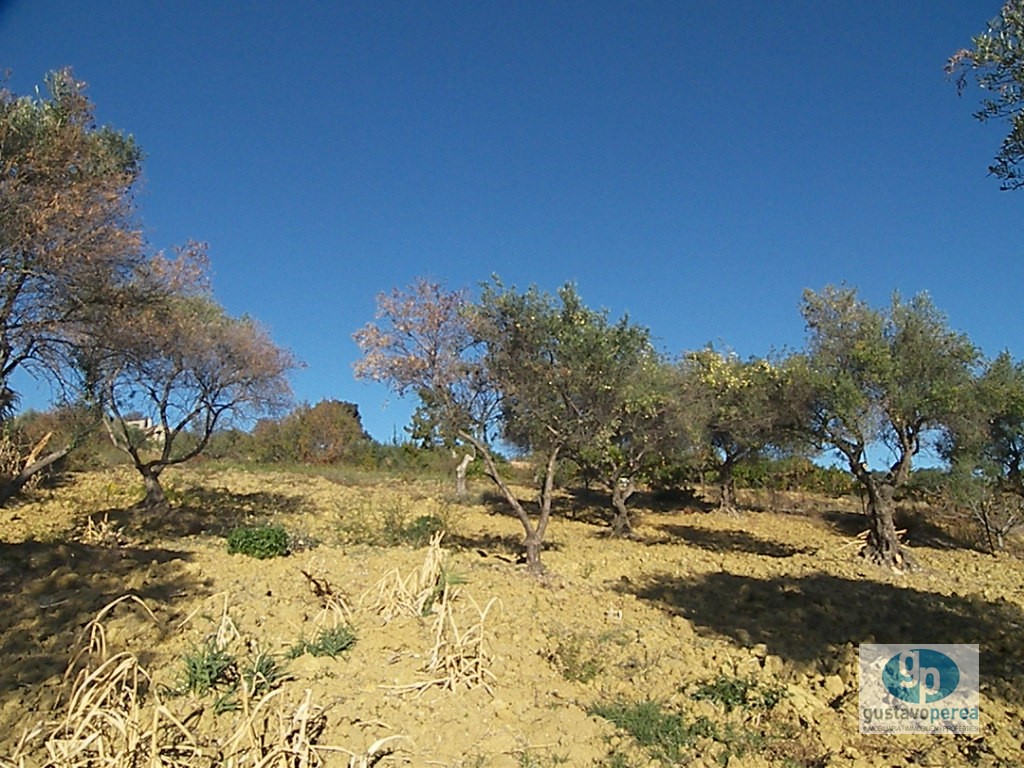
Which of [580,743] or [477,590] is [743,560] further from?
[580,743]

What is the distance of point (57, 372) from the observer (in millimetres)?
10102

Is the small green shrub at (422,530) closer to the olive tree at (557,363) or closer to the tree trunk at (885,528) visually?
the olive tree at (557,363)

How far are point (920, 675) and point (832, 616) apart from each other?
2587 mm

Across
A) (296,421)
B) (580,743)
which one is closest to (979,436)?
(580,743)

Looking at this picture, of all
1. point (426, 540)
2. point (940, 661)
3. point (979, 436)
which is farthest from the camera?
point (979, 436)

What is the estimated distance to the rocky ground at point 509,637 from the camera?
5.46 m

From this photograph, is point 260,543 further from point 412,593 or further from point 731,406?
point 731,406

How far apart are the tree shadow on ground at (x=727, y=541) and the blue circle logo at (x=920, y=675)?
8.48 metres

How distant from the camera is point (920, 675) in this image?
7.14 metres

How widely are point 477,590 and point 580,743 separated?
15.7 ft

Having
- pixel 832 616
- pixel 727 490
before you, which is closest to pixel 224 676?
pixel 832 616

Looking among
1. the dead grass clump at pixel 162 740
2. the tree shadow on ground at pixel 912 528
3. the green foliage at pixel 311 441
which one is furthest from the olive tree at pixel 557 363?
the green foliage at pixel 311 441

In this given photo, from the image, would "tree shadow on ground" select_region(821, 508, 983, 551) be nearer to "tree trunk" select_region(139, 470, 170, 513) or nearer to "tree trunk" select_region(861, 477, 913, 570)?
"tree trunk" select_region(861, 477, 913, 570)

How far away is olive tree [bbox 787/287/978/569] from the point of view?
44.4 feet
